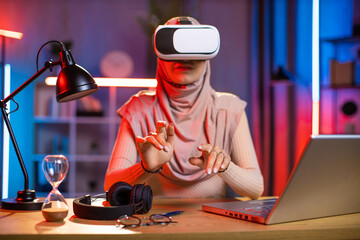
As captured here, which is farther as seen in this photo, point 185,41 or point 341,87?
point 341,87

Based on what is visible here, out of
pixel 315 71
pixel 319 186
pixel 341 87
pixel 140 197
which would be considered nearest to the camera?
pixel 319 186

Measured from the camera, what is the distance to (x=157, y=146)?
1.16 meters

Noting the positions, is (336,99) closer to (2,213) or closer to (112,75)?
(112,75)

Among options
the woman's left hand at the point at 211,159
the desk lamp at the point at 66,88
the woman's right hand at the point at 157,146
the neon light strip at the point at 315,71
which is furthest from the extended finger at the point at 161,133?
the neon light strip at the point at 315,71

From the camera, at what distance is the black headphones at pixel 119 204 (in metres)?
1.06

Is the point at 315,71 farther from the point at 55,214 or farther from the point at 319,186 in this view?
the point at 55,214

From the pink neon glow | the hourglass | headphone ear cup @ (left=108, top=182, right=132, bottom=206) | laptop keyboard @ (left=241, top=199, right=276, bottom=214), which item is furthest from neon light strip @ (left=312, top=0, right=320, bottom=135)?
the hourglass

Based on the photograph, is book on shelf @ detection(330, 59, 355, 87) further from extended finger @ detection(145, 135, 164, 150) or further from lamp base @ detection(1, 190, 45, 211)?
lamp base @ detection(1, 190, 45, 211)

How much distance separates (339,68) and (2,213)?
3.38m

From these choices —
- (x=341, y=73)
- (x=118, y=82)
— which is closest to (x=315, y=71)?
(x=341, y=73)

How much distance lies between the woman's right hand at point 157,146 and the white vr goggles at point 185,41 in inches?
8.3

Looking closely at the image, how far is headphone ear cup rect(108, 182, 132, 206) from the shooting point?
1146 millimetres

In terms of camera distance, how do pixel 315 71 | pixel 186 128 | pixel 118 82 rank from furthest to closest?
pixel 315 71, pixel 118 82, pixel 186 128

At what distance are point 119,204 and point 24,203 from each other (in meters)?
0.31
